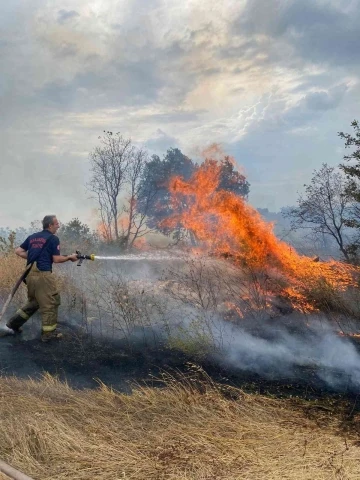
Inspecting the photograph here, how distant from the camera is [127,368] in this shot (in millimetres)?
6375

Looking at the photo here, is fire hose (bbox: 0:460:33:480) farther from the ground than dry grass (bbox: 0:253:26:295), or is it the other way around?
dry grass (bbox: 0:253:26:295)

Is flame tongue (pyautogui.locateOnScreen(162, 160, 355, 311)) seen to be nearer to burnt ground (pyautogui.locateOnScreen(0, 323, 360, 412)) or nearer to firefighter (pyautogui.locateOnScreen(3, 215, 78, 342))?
burnt ground (pyautogui.locateOnScreen(0, 323, 360, 412))

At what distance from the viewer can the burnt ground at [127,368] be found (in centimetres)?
542

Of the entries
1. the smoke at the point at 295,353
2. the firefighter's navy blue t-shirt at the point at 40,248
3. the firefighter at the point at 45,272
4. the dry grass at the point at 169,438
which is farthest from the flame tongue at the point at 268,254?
the dry grass at the point at 169,438

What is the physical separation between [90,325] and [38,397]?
4014mm

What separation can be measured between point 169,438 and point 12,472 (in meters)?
1.24

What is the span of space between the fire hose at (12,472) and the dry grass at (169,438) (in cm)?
11

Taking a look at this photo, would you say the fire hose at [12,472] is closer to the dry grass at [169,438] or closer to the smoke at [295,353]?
the dry grass at [169,438]

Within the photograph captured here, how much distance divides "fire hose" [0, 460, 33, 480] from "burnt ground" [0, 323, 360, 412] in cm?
217

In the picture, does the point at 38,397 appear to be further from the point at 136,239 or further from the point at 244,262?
the point at 136,239

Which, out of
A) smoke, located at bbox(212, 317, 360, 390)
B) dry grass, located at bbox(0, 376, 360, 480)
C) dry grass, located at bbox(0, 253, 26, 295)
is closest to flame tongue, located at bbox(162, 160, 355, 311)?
smoke, located at bbox(212, 317, 360, 390)

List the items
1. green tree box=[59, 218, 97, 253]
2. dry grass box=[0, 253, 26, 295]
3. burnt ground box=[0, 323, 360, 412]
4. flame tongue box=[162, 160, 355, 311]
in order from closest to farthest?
burnt ground box=[0, 323, 360, 412], flame tongue box=[162, 160, 355, 311], dry grass box=[0, 253, 26, 295], green tree box=[59, 218, 97, 253]

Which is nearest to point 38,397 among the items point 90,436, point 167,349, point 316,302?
point 90,436

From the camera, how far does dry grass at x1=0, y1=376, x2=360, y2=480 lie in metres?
3.29
